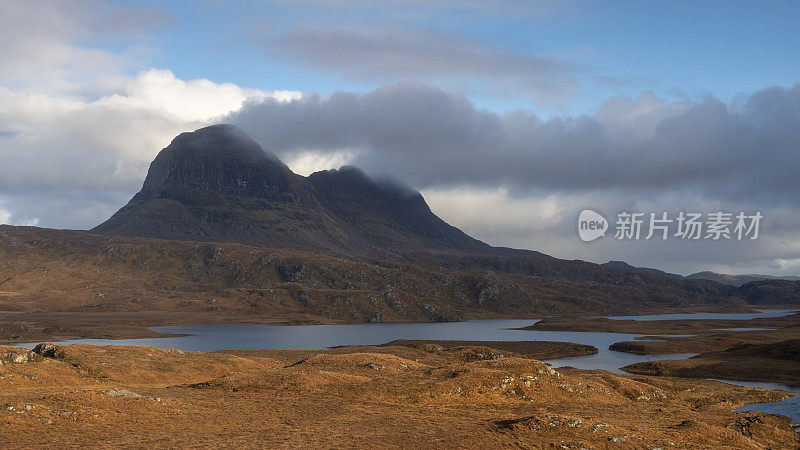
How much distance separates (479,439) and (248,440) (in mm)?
13916

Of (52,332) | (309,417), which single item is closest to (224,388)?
(309,417)

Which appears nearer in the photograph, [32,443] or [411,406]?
[32,443]

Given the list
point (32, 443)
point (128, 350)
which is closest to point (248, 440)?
point (32, 443)

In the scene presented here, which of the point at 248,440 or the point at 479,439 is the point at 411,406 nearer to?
the point at 479,439

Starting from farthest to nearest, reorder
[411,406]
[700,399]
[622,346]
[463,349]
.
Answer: [622,346] < [463,349] < [700,399] < [411,406]

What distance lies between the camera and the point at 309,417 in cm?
4003

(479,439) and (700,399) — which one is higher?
(479,439)

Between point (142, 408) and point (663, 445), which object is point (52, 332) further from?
point (663, 445)

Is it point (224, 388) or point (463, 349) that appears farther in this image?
point (463, 349)

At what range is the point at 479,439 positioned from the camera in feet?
114

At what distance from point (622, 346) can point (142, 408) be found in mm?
135236

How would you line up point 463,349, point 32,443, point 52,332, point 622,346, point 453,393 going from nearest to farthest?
point 32,443
point 453,393
point 463,349
point 622,346
point 52,332

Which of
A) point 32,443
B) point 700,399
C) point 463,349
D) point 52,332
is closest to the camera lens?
point 32,443

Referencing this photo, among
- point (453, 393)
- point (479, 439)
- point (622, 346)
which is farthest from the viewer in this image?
point (622, 346)
